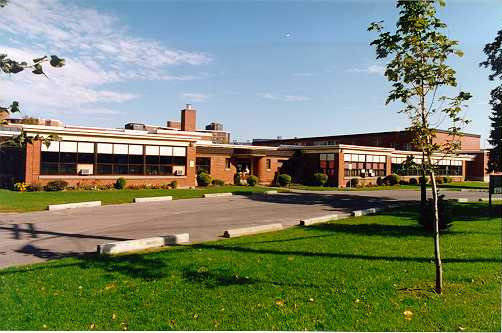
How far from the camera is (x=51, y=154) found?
26219 mm

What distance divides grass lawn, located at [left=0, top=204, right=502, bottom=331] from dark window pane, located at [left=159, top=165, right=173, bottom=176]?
21.7 metres

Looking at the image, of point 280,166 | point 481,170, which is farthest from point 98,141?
point 481,170

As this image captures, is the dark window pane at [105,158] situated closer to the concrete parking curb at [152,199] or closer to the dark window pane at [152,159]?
the dark window pane at [152,159]

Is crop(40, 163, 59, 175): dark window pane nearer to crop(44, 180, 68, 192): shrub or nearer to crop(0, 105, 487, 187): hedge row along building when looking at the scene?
crop(0, 105, 487, 187): hedge row along building

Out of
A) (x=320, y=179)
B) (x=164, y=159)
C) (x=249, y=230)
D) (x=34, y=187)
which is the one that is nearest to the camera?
(x=249, y=230)

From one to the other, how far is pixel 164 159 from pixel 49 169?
8407 millimetres

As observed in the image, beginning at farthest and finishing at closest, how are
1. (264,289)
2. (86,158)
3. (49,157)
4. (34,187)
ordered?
(86,158) < (49,157) < (34,187) < (264,289)

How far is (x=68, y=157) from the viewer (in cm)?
2686

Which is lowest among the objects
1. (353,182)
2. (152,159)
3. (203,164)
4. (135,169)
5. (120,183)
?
(120,183)

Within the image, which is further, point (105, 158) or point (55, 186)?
point (105, 158)

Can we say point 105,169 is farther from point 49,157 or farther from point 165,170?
point 165,170

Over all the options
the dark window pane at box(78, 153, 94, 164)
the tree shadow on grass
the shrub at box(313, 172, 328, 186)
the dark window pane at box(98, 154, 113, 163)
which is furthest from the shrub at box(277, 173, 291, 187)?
the tree shadow on grass

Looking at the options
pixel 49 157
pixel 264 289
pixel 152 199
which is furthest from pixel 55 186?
pixel 264 289

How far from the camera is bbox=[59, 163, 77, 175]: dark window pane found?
87.2 ft
